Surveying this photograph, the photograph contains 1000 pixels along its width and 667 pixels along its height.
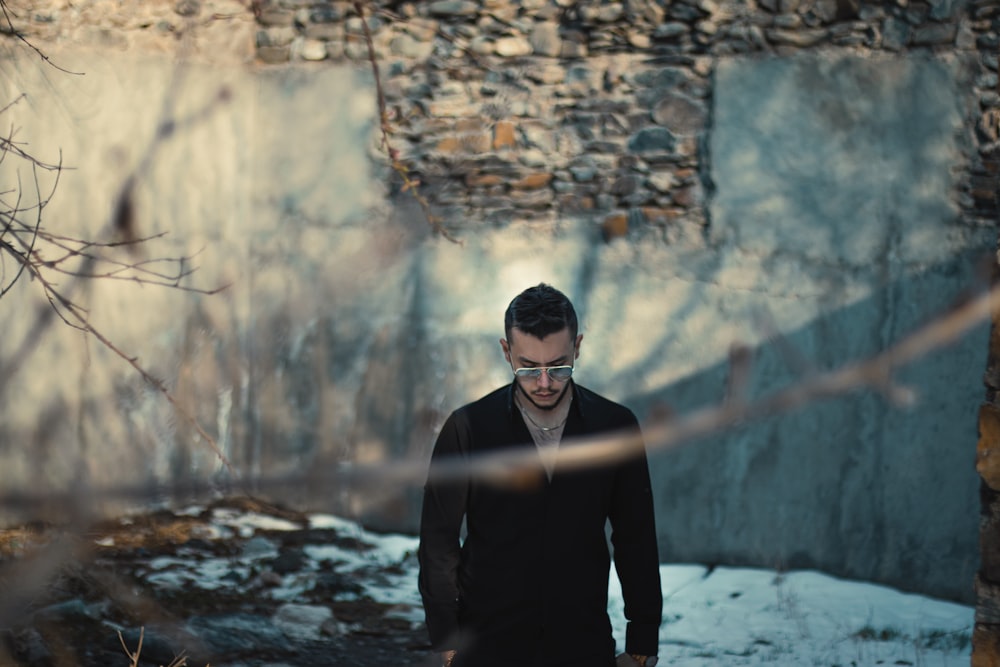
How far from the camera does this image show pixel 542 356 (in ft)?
7.79

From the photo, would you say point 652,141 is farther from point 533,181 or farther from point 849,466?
point 849,466

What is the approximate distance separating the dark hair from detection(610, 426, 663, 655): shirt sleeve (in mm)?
363

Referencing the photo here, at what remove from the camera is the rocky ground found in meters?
4.59

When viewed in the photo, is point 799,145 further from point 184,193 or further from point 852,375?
point 184,193

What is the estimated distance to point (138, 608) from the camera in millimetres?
5020

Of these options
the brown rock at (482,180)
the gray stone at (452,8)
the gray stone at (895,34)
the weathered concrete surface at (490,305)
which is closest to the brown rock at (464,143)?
the brown rock at (482,180)

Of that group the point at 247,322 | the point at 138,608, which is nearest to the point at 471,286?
the point at 247,322

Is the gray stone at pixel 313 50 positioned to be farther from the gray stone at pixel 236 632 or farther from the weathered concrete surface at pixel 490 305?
the gray stone at pixel 236 632

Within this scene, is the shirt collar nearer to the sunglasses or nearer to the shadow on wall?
the sunglasses

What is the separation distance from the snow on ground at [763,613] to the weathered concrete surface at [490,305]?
0.18 metres

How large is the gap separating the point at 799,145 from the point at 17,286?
14.1 ft

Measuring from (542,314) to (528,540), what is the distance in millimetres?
501

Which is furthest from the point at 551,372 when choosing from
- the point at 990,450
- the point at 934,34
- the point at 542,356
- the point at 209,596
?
the point at 934,34

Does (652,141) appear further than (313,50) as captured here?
No
